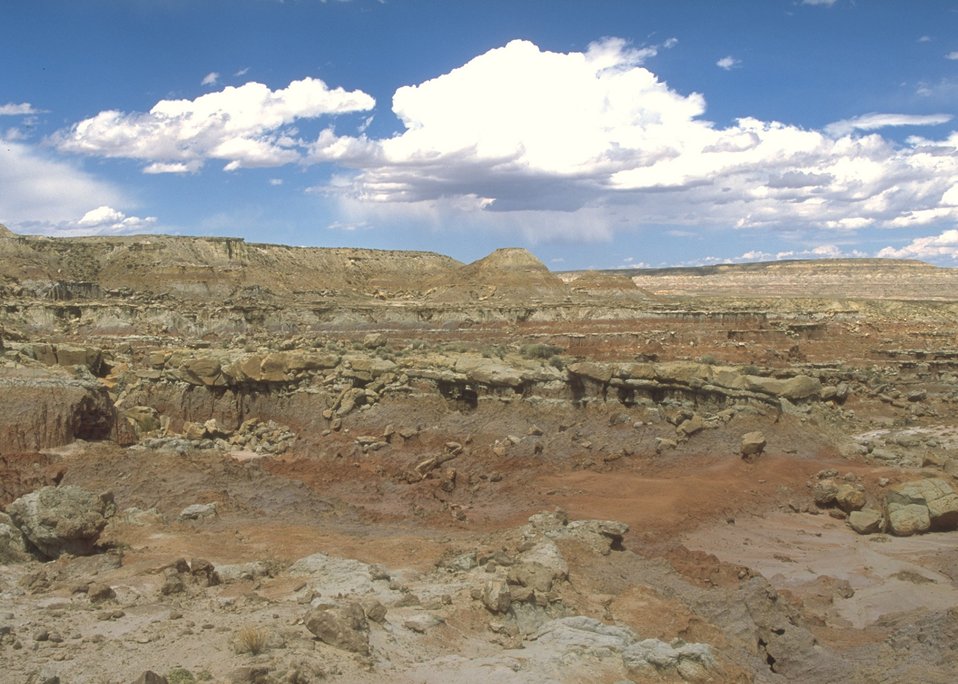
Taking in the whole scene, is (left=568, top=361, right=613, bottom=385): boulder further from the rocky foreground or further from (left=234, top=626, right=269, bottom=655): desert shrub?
(left=234, top=626, right=269, bottom=655): desert shrub

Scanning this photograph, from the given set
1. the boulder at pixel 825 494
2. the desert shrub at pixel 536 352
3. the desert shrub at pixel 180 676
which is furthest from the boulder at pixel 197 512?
the boulder at pixel 825 494

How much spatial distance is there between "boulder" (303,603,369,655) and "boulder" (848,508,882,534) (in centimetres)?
997

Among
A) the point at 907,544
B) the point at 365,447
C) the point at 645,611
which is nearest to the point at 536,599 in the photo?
the point at 645,611

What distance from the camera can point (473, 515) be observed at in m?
15.2

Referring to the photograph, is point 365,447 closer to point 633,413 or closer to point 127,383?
point 633,413

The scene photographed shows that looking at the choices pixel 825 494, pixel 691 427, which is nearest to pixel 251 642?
pixel 825 494

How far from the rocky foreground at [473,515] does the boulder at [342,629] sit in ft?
0.07

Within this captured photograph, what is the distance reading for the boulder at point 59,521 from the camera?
34.8 ft

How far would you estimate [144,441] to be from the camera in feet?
60.4

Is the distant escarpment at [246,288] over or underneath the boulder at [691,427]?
over

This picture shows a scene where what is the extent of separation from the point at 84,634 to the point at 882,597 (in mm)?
10284

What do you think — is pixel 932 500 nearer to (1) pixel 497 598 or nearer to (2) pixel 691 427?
(2) pixel 691 427

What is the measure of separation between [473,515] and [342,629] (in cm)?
771

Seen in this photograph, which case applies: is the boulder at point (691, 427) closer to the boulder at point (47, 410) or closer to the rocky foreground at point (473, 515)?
the rocky foreground at point (473, 515)
